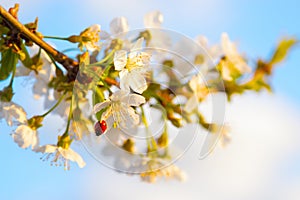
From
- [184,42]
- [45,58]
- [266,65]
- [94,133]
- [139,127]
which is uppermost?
[266,65]

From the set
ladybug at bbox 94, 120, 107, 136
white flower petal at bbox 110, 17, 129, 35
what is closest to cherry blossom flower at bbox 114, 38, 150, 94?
ladybug at bbox 94, 120, 107, 136

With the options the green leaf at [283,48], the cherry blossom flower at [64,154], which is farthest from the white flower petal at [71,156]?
the green leaf at [283,48]

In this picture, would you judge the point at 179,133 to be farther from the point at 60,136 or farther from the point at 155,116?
the point at 60,136

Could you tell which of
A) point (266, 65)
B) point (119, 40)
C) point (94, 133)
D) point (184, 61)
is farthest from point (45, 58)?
point (266, 65)

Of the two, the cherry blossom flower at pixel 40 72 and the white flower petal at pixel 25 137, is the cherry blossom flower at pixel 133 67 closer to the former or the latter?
the cherry blossom flower at pixel 40 72

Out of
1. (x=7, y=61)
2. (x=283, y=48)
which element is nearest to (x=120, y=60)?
(x=7, y=61)

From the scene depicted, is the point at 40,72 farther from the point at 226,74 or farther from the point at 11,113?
the point at 226,74
